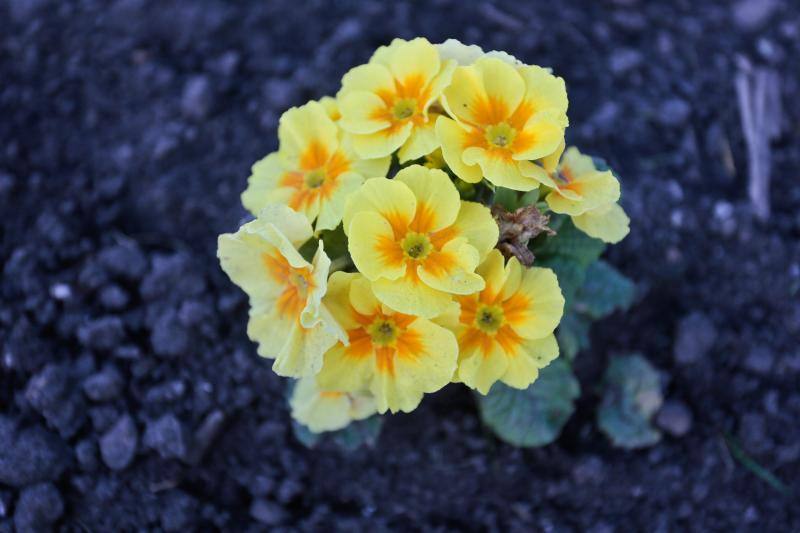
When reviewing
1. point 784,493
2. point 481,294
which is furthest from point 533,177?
point 784,493

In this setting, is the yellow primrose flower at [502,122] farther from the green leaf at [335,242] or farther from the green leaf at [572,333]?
the green leaf at [572,333]

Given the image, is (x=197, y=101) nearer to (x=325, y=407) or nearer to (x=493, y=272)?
(x=325, y=407)

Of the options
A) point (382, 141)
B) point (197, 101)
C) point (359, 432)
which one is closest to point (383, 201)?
point (382, 141)

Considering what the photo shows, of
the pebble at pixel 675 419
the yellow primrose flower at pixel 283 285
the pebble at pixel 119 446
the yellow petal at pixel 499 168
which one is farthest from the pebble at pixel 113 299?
the pebble at pixel 675 419

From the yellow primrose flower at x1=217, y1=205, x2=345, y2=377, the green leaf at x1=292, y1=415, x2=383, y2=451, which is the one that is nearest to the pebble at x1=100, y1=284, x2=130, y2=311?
the green leaf at x1=292, y1=415, x2=383, y2=451

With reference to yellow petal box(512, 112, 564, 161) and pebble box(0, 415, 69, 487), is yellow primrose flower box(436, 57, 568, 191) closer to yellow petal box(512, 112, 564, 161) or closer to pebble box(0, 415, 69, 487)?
yellow petal box(512, 112, 564, 161)
